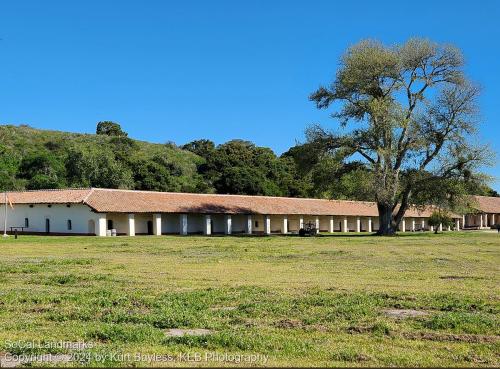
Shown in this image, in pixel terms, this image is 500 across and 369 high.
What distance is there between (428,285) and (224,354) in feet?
27.3

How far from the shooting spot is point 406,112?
50688 millimetres

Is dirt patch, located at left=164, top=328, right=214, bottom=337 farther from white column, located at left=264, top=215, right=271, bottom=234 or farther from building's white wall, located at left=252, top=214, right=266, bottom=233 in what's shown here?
building's white wall, located at left=252, top=214, right=266, bottom=233

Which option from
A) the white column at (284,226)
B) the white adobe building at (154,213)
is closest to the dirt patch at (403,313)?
the white adobe building at (154,213)

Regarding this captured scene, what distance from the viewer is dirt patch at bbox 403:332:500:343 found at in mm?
7565

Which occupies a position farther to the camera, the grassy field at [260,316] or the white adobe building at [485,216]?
the white adobe building at [485,216]

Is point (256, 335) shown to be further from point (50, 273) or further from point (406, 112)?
point (406, 112)

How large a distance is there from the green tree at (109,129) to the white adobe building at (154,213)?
203ft

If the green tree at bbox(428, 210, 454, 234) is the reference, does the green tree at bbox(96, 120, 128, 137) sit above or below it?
above

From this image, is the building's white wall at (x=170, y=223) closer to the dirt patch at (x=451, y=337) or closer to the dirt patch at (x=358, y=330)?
the dirt patch at (x=358, y=330)

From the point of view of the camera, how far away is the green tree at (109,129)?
122 m

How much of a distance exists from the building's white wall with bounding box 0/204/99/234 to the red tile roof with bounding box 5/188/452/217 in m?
0.87

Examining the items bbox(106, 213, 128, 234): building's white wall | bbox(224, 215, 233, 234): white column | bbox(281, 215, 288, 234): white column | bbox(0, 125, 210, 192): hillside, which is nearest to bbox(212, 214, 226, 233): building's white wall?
bbox(224, 215, 233, 234): white column

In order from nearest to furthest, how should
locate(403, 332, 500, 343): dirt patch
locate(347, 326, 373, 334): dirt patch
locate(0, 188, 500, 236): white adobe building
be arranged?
1. locate(403, 332, 500, 343): dirt patch
2. locate(347, 326, 373, 334): dirt patch
3. locate(0, 188, 500, 236): white adobe building

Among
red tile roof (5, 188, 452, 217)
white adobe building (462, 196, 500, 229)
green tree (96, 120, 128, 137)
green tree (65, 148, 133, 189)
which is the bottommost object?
white adobe building (462, 196, 500, 229)
